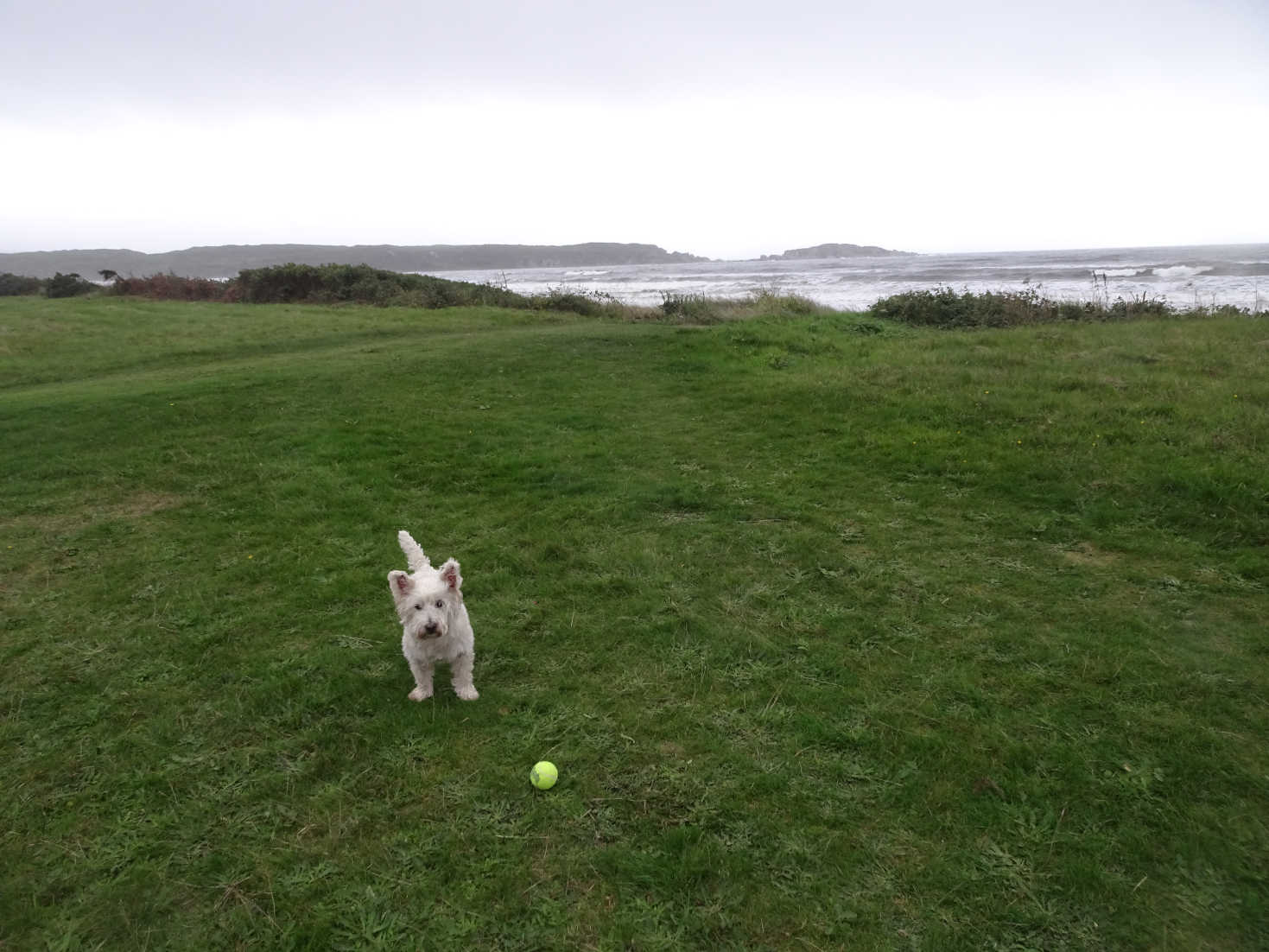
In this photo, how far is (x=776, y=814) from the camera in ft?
13.4

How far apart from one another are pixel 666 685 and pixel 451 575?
184 centimetres

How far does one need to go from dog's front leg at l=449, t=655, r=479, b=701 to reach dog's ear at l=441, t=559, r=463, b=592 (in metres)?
0.58

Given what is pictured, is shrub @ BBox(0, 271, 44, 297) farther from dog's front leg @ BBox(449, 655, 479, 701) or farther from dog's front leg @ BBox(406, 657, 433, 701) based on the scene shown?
dog's front leg @ BBox(449, 655, 479, 701)

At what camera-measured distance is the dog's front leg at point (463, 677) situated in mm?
5211

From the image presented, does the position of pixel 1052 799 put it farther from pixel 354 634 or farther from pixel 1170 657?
pixel 354 634

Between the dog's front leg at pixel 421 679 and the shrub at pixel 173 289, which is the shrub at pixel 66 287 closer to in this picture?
the shrub at pixel 173 289

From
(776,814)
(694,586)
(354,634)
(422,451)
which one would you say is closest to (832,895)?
(776,814)

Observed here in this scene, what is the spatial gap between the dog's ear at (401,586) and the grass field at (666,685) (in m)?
0.87

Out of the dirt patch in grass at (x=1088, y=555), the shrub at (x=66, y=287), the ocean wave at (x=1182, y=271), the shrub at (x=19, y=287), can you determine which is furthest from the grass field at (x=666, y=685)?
the shrub at (x=19, y=287)

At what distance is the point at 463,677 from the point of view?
5254mm

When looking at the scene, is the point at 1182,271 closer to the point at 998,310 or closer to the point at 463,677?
the point at 998,310

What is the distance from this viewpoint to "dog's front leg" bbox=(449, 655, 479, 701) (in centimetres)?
521

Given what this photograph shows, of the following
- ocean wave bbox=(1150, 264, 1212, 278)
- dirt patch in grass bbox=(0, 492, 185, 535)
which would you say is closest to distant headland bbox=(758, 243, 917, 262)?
ocean wave bbox=(1150, 264, 1212, 278)

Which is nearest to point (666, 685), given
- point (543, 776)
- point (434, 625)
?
point (543, 776)
